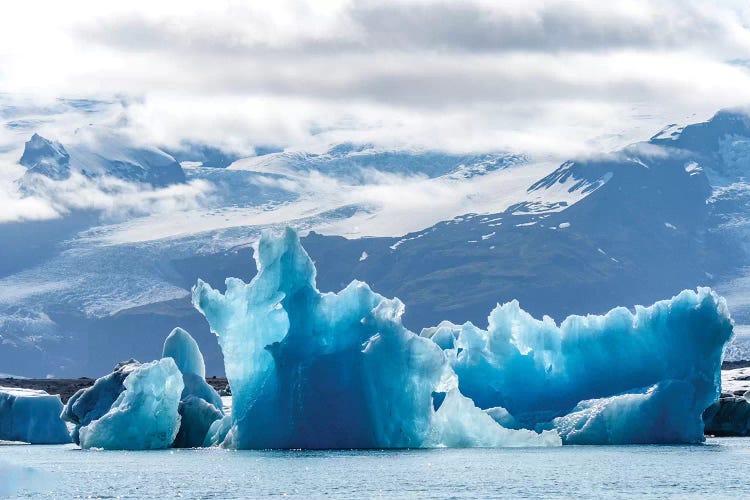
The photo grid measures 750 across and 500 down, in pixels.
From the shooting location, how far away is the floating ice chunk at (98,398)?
219 ft

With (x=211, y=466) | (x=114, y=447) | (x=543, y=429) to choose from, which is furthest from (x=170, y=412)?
(x=543, y=429)

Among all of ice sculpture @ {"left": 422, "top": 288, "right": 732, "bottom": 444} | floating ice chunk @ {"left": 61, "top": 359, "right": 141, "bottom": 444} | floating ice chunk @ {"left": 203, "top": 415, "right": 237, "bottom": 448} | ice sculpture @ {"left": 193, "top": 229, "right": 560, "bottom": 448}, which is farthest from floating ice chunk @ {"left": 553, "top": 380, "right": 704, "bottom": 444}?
floating ice chunk @ {"left": 61, "top": 359, "right": 141, "bottom": 444}

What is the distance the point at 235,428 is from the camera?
5975cm

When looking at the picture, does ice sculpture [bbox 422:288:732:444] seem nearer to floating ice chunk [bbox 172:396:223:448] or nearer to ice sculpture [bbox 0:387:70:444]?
floating ice chunk [bbox 172:396:223:448]

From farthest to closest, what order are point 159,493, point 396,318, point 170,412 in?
point 170,412 < point 396,318 < point 159,493

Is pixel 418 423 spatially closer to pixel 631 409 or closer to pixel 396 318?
pixel 396 318

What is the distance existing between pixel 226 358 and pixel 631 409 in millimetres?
15302

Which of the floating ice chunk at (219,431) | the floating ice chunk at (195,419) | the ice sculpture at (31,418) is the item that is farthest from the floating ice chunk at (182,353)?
the ice sculpture at (31,418)

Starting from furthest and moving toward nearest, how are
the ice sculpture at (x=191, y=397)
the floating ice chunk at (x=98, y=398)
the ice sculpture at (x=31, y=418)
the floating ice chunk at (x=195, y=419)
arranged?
the ice sculpture at (x=31, y=418)
the floating ice chunk at (x=98, y=398)
the ice sculpture at (x=191, y=397)
the floating ice chunk at (x=195, y=419)

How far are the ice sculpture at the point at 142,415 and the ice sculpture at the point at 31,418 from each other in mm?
7682

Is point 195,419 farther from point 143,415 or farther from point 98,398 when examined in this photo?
point 98,398

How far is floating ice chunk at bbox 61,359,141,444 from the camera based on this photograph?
219 ft

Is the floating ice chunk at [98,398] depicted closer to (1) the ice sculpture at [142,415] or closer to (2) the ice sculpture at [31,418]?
(1) the ice sculpture at [142,415]

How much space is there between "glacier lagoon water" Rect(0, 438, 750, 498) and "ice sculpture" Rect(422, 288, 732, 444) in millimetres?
1136
